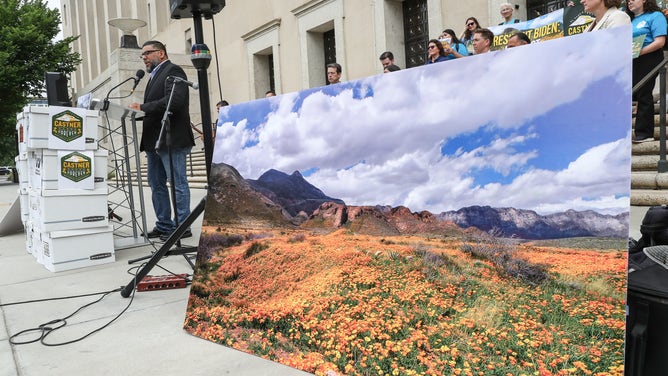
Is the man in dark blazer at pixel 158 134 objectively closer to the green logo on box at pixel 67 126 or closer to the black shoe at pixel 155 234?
the black shoe at pixel 155 234

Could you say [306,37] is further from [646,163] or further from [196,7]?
[196,7]

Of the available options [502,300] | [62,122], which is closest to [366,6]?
[62,122]

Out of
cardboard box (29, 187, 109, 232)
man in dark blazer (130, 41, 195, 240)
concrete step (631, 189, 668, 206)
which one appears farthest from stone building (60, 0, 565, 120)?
concrete step (631, 189, 668, 206)

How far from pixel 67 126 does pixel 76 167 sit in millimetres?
362

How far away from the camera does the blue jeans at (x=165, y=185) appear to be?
480cm

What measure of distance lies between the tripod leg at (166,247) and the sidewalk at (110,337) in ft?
0.26

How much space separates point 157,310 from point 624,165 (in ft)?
8.15

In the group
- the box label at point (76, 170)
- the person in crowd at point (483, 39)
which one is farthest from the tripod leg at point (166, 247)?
the person in crowd at point (483, 39)

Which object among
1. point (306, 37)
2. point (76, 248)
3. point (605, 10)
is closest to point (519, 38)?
point (605, 10)

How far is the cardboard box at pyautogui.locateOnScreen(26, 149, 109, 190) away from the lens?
4019 mm

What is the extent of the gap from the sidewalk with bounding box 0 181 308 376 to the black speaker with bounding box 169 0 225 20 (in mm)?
2003

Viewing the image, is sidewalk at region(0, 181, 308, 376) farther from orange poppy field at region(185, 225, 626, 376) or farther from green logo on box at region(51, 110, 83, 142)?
green logo on box at region(51, 110, 83, 142)

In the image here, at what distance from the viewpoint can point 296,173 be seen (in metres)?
2.20

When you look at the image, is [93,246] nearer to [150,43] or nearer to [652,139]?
[150,43]
